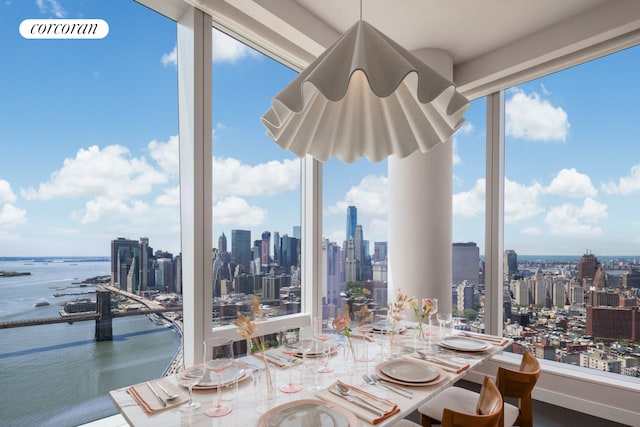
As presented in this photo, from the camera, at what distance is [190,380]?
132 centimetres

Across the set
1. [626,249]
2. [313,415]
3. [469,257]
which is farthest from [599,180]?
[313,415]

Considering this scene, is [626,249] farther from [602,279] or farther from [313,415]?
[313,415]

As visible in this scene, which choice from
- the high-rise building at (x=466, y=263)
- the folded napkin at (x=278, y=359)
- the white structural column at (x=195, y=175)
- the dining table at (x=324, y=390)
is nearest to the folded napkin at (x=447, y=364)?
the dining table at (x=324, y=390)

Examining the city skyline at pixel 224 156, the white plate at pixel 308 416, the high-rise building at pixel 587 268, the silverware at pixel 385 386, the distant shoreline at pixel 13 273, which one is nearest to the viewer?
the white plate at pixel 308 416

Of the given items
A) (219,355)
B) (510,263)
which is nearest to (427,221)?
(510,263)

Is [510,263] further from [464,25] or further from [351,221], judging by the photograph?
[464,25]

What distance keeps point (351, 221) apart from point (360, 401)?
2352 mm

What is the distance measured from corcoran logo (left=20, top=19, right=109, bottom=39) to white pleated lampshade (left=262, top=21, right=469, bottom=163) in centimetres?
135

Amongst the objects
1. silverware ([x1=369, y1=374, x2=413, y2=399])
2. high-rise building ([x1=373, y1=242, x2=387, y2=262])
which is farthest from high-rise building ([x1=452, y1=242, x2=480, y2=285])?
silverware ([x1=369, y1=374, x2=413, y2=399])

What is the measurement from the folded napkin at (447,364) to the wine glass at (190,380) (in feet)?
3.50

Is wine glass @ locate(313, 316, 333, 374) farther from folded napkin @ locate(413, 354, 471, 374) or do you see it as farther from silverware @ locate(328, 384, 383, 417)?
folded napkin @ locate(413, 354, 471, 374)

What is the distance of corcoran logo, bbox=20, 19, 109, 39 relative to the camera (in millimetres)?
1928

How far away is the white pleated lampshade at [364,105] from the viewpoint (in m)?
1.28

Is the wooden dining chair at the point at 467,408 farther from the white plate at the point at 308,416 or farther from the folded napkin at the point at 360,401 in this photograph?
the white plate at the point at 308,416
